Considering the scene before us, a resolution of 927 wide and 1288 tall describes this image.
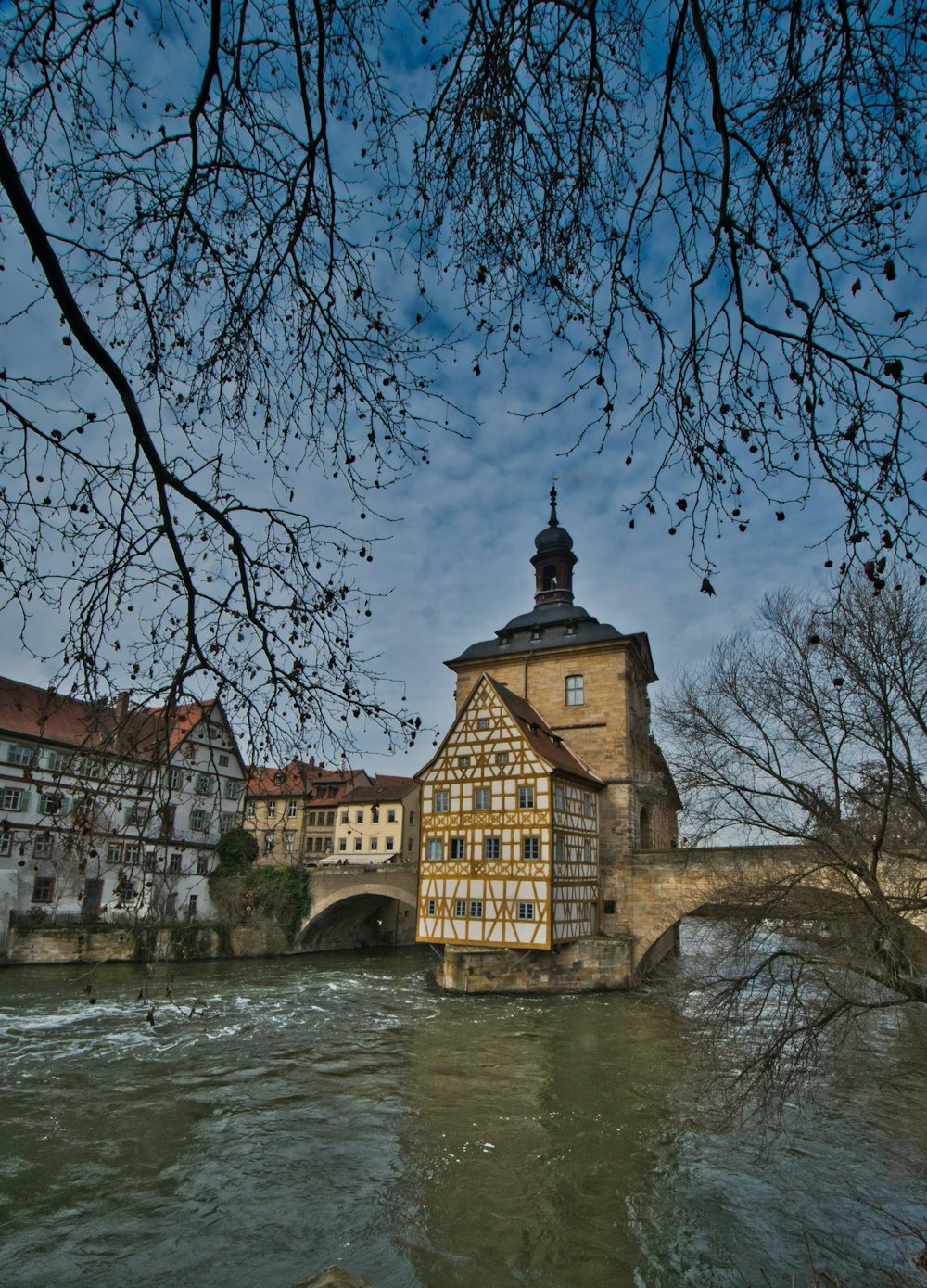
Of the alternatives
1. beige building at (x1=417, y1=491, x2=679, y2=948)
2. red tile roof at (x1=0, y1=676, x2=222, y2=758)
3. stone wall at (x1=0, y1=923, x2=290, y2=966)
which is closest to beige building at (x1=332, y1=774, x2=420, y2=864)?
stone wall at (x1=0, y1=923, x2=290, y2=966)

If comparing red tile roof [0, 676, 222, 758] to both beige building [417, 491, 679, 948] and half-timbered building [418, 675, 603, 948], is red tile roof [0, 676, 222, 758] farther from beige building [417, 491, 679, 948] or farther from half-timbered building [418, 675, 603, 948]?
half-timbered building [418, 675, 603, 948]

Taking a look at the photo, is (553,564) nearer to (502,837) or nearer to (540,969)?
(502,837)

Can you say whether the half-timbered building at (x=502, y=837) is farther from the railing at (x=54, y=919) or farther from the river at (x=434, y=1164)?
the railing at (x=54, y=919)

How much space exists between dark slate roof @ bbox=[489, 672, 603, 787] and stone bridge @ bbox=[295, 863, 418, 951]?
821 centimetres

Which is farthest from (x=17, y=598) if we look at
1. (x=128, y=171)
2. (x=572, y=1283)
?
(x=572, y=1283)

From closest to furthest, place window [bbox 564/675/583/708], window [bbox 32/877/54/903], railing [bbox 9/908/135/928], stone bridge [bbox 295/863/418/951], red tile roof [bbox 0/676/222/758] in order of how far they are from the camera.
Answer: red tile roof [bbox 0/676/222/758] < railing [bbox 9/908/135/928] < window [bbox 32/877/54/903] < window [bbox 564/675/583/708] < stone bridge [bbox 295/863/418/951]

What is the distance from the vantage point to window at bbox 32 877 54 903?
937 inches

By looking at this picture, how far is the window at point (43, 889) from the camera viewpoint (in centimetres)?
2380

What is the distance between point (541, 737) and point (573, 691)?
10.7 feet

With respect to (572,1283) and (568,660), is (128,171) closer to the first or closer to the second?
(572,1283)

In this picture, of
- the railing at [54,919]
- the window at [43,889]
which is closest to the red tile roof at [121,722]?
the railing at [54,919]

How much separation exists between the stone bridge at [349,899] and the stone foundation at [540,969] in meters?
8.77

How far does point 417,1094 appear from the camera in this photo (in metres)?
11.2

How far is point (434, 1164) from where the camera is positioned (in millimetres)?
8523
